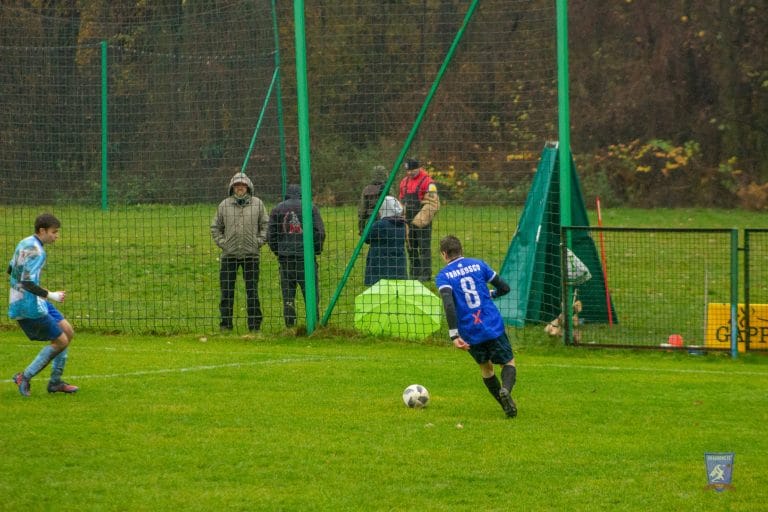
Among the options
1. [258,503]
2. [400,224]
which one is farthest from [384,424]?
[400,224]

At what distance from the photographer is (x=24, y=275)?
10.4 m

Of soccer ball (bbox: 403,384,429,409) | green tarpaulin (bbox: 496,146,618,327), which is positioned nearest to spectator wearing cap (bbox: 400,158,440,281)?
green tarpaulin (bbox: 496,146,618,327)

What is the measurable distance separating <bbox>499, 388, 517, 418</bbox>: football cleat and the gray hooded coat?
5935mm

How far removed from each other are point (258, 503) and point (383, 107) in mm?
8345

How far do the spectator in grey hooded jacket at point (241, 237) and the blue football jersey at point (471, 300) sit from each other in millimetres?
5381

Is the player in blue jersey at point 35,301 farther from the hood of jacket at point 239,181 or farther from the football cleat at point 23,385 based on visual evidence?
the hood of jacket at point 239,181

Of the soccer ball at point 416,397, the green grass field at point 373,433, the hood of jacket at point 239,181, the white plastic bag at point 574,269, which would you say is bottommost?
the green grass field at point 373,433

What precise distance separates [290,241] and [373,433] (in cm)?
607

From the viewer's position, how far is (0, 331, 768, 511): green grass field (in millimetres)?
7551

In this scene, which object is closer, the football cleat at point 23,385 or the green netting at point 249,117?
the football cleat at point 23,385

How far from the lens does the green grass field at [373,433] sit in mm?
7551

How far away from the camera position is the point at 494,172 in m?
14.5

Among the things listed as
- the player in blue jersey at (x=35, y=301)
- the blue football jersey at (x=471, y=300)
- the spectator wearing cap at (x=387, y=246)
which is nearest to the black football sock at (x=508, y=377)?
the blue football jersey at (x=471, y=300)

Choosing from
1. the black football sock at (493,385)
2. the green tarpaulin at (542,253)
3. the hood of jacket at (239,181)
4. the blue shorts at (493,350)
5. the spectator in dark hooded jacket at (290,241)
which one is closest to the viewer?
the black football sock at (493,385)
